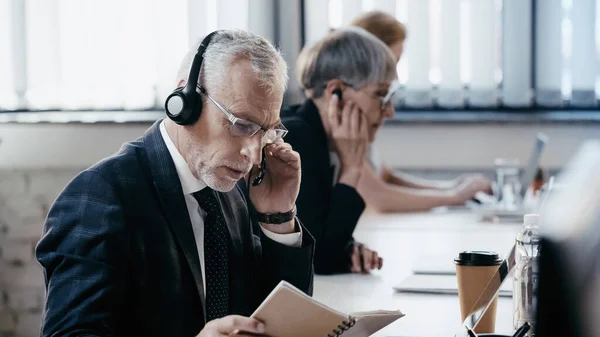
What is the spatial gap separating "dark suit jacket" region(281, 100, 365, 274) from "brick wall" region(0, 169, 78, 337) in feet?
5.00

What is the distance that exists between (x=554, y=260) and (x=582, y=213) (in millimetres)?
48

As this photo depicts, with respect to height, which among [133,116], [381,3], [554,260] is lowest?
[133,116]

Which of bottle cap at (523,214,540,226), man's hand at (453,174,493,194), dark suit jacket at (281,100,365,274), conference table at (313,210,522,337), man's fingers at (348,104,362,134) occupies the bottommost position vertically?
man's hand at (453,174,493,194)

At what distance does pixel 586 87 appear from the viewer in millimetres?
3584

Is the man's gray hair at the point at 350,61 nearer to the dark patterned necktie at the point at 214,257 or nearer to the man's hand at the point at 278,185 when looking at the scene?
Answer: the man's hand at the point at 278,185

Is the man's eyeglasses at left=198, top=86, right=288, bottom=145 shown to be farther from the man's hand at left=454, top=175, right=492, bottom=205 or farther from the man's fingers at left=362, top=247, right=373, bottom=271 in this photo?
the man's hand at left=454, top=175, right=492, bottom=205

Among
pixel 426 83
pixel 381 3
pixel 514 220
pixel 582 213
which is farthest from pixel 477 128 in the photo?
pixel 582 213

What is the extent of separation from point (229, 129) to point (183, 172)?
107 millimetres

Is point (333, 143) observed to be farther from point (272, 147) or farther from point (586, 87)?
point (586, 87)

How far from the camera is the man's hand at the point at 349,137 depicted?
2.32m

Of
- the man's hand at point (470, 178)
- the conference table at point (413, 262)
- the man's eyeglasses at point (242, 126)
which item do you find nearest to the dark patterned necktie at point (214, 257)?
the man's eyeglasses at point (242, 126)

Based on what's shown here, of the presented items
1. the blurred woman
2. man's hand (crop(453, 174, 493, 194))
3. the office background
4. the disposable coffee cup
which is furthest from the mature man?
the office background

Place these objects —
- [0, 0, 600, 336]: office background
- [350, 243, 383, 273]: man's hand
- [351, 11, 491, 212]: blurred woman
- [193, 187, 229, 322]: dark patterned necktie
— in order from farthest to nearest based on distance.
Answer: [0, 0, 600, 336]: office background → [351, 11, 491, 212]: blurred woman → [350, 243, 383, 273]: man's hand → [193, 187, 229, 322]: dark patterned necktie

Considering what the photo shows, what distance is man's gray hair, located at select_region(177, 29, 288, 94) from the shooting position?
1297 millimetres
